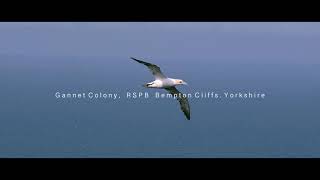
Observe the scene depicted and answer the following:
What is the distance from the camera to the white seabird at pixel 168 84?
29.0 ft

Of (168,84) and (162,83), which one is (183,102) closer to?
(168,84)

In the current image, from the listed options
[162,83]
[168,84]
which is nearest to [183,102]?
[168,84]

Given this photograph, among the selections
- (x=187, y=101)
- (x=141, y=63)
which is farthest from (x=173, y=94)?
(x=141, y=63)

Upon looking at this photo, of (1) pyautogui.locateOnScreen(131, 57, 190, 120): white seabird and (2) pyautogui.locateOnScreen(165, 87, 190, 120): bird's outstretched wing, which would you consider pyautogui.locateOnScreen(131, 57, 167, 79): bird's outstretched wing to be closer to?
(1) pyautogui.locateOnScreen(131, 57, 190, 120): white seabird

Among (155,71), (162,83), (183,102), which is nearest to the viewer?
(155,71)

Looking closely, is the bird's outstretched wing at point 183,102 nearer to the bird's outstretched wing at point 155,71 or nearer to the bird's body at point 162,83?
the bird's body at point 162,83

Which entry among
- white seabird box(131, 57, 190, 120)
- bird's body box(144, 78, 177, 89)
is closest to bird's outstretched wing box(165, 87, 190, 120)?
white seabird box(131, 57, 190, 120)

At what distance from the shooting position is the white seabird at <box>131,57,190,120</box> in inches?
348

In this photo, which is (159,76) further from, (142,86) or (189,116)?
(189,116)

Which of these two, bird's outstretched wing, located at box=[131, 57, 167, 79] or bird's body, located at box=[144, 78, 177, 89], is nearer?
bird's outstretched wing, located at box=[131, 57, 167, 79]

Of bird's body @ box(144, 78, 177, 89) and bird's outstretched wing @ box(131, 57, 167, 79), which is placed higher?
bird's outstretched wing @ box(131, 57, 167, 79)

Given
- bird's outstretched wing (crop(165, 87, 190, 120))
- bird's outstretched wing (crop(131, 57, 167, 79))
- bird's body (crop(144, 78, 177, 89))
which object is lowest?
bird's outstretched wing (crop(165, 87, 190, 120))

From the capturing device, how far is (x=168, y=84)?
910cm

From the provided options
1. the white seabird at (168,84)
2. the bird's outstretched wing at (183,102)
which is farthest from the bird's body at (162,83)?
the bird's outstretched wing at (183,102)
